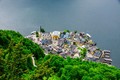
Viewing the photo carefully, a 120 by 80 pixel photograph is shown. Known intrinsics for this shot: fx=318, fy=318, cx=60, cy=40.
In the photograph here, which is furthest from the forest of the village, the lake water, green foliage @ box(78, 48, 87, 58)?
the lake water

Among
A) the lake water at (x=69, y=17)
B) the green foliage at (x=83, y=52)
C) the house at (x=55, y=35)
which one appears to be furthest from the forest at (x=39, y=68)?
the lake water at (x=69, y=17)

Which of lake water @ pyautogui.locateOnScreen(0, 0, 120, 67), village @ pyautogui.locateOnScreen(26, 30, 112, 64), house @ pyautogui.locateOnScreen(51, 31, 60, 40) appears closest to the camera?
village @ pyautogui.locateOnScreen(26, 30, 112, 64)

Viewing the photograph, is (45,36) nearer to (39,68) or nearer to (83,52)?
(83,52)

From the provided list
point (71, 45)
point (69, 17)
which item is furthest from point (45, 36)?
point (69, 17)

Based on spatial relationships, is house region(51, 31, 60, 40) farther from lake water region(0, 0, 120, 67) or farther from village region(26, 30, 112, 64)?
lake water region(0, 0, 120, 67)

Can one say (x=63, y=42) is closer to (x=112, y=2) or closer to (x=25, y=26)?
(x=25, y=26)

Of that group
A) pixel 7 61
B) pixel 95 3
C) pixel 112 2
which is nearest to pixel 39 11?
pixel 95 3

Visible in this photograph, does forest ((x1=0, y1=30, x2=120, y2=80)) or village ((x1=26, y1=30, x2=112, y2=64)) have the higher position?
village ((x1=26, y1=30, x2=112, y2=64))
